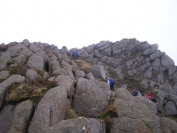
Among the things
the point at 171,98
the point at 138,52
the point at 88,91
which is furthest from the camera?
the point at 138,52

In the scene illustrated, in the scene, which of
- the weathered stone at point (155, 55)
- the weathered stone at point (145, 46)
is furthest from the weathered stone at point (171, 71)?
the weathered stone at point (145, 46)

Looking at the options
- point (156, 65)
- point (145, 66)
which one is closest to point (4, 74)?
point (145, 66)

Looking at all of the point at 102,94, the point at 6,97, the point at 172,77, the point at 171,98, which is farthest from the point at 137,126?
the point at 172,77

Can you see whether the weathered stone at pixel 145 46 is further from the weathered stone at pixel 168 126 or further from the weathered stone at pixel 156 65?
the weathered stone at pixel 168 126

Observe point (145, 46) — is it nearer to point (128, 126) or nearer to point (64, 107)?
point (128, 126)

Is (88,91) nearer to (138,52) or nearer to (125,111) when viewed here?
(125,111)

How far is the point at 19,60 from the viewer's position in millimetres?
31734

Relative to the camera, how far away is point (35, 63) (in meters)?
31.1

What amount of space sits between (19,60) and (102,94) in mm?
18382

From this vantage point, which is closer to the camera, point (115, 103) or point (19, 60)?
point (115, 103)

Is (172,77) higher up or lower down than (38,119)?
lower down

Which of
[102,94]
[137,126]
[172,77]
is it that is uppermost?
[102,94]

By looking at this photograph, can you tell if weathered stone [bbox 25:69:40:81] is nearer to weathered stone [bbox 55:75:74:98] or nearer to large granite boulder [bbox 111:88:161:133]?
weathered stone [bbox 55:75:74:98]

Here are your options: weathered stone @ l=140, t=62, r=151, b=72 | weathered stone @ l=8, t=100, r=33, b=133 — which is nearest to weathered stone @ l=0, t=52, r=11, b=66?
weathered stone @ l=8, t=100, r=33, b=133
